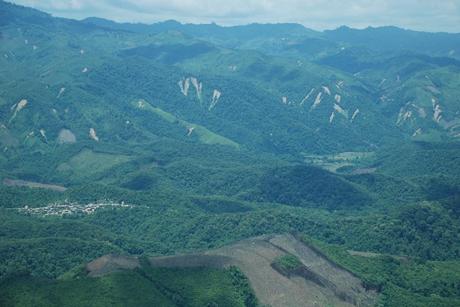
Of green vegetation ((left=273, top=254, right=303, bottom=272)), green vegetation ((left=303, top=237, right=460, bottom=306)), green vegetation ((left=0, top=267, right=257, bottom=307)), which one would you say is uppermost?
green vegetation ((left=273, top=254, right=303, bottom=272))

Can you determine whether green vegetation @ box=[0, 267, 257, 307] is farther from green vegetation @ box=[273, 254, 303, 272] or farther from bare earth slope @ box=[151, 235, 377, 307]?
green vegetation @ box=[273, 254, 303, 272]

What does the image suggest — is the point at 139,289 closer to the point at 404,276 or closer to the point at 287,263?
the point at 287,263

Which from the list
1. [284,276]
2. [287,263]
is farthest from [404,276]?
[284,276]

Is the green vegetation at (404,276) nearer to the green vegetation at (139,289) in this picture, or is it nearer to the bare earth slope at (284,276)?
the bare earth slope at (284,276)

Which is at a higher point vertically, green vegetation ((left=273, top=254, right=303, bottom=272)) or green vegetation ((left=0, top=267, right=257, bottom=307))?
green vegetation ((left=273, top=254, right=303, bottom=272))

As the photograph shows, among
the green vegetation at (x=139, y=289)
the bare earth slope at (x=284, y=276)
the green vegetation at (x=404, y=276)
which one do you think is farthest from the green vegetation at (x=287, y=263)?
the green vegetation at (x=404, y=276)

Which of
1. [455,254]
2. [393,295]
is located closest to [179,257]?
[393,295]

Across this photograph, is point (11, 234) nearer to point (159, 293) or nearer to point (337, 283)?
point (159, 293)

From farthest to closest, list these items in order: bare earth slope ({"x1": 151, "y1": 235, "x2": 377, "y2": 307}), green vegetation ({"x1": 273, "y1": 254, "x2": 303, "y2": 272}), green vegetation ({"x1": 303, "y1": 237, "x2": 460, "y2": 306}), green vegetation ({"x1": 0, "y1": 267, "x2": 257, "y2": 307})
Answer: green vegetation ({"x1": 273, "y1": 254, "x2": 303, "y2": 272}), green vegetation ({"x1": 303, "y1": 237, "x2": 460, "y2": 306}), bare earth slope ({"x1": 151, "y1": 235, "x2": 377, "y2": 307}), green vegetation ({"x1": 0, "y1": 267, "x2": 257, "y2": 307})

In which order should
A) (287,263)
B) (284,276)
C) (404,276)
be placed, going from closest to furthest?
(284,276) → (287,263) → (404,276)

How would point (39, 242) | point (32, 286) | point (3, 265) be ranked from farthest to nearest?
1. point (39, 242)
2. point (3, 265)
3. point (32, 286)

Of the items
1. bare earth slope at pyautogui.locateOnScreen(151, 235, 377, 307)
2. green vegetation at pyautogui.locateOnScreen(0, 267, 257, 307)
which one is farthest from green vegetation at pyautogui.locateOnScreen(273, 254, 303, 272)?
green vegetation at pyautogui.locateOnScreen(0, 267, 257, 307)
